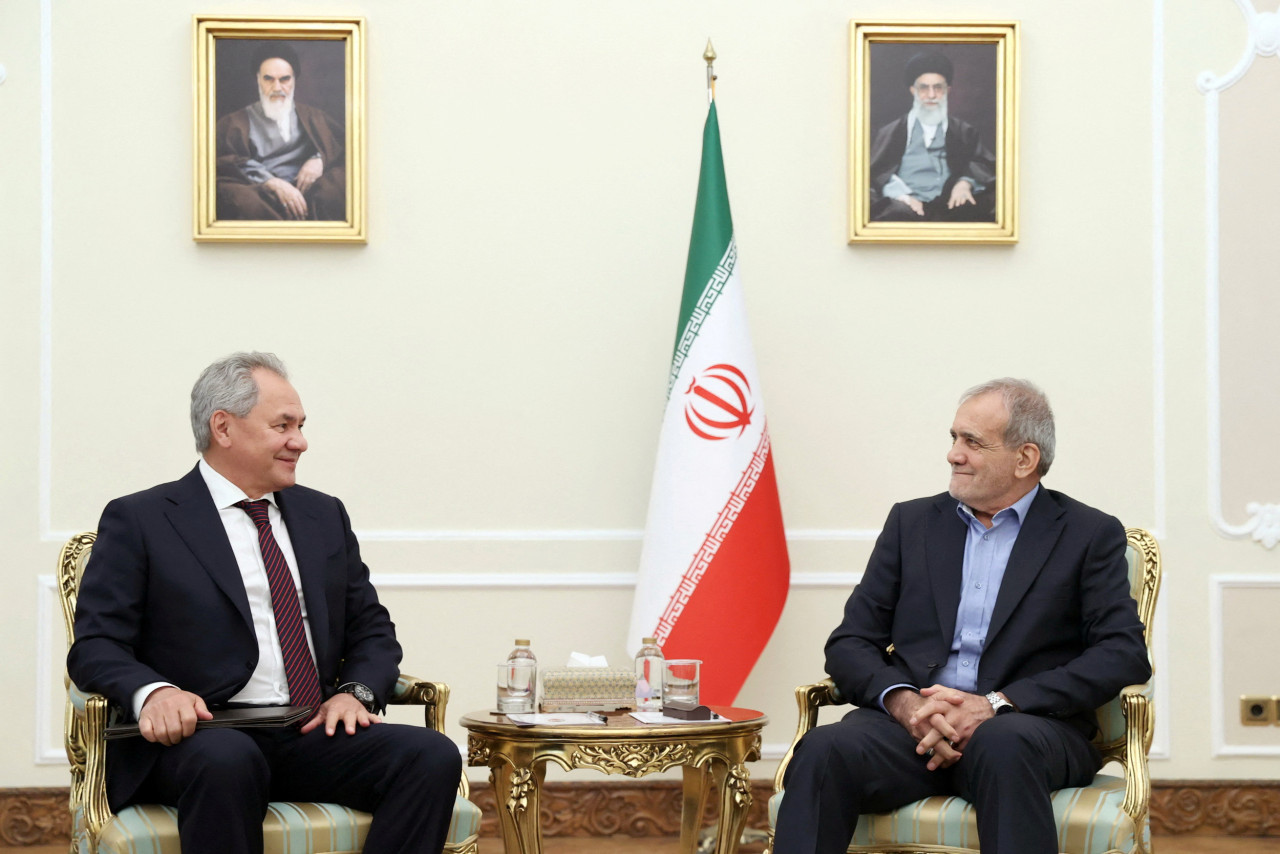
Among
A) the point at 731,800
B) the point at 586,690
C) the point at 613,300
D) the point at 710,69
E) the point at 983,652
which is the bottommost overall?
the point at 731,800

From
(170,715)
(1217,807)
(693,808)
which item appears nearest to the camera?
(170,715)

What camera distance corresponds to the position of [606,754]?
9.77 feet

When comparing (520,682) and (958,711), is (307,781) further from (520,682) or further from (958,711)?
(958,711)

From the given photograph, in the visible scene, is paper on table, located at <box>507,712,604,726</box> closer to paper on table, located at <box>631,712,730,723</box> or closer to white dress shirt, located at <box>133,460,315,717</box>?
paper on table, located at <box>631,712,730,723</box>

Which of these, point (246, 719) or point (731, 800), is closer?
point (246, 719)

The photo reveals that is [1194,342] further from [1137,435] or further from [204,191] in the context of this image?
[204,191]

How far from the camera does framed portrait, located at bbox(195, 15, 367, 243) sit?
4395 millimetres

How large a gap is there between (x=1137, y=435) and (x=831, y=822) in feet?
7.61

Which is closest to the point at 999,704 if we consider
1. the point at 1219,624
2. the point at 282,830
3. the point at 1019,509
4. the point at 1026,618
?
the point at 1026,618

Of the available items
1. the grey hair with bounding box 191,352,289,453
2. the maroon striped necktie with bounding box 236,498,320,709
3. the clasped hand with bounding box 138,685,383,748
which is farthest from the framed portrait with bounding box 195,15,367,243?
the clasped hand with bounding box 138,685,383,748

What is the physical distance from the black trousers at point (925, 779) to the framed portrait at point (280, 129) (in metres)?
2.49

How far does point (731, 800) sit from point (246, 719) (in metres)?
1.13

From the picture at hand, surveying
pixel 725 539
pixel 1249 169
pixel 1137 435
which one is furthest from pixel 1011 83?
pixel 725 539

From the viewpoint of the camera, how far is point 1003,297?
450 cm
